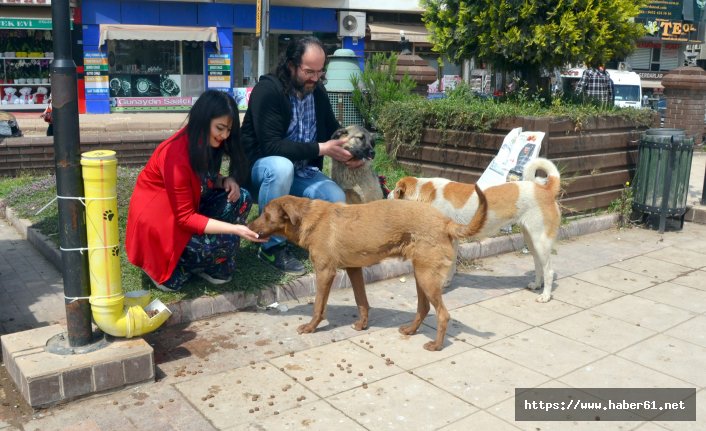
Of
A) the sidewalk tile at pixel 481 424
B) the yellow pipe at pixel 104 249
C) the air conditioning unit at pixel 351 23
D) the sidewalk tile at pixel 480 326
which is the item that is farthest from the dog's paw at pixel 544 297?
the air conditioning unit at pixel 351 23

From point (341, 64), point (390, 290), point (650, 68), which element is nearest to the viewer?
point (390, 290)

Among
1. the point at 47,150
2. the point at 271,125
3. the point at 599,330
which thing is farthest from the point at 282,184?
the point at 47,150

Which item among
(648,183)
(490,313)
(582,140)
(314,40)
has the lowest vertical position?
(490,313)

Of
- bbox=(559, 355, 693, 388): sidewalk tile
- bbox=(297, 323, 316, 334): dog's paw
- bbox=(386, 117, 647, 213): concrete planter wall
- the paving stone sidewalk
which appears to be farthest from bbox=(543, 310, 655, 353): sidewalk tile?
bbox=(386, 117, 647, 213): concrete planter wall

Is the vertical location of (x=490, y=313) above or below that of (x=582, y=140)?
below

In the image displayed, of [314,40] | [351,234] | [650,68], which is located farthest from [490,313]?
[650,68]

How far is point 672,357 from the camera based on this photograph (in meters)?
4.61

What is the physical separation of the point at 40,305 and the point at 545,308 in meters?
4.20

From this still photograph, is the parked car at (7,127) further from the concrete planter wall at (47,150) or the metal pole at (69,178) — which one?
the metal pole at (69,178)

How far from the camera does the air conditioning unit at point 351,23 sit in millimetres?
26734

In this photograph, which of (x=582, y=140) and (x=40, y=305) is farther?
(x=582, y=140)

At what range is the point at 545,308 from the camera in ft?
18.4

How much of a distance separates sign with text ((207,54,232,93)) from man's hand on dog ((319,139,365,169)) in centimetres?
2020

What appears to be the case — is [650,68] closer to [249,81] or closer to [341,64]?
[249,81]
